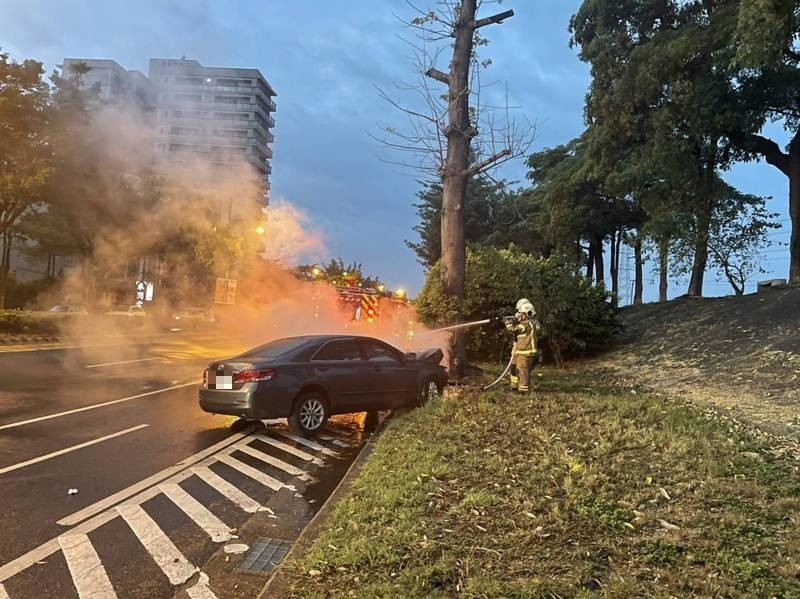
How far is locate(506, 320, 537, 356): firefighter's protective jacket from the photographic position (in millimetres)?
9445

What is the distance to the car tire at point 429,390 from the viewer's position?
33.3 feet

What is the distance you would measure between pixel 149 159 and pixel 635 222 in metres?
23.8

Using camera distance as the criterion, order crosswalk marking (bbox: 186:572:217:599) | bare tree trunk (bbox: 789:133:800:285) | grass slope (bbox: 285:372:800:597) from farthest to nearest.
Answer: bare tree trunk (bbox: 789:133:800:285), crosswalk marking (bbox: 186:572:217:599), grass slope (bbox: 285:372:800:597)

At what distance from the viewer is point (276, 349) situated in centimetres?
893

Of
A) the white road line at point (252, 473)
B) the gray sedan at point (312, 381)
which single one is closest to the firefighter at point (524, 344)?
the gray sedan at point (312, 381)

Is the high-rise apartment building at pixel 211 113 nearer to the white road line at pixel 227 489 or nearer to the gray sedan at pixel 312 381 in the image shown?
the gray sedan at pixel 312 381

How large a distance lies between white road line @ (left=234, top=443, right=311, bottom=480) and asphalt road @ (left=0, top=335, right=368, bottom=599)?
0.02 m

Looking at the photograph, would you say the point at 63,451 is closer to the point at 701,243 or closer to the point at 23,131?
the point at 701,243

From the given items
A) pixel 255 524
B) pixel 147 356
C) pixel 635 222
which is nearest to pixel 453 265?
pixel 255 524

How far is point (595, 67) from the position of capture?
778 inches

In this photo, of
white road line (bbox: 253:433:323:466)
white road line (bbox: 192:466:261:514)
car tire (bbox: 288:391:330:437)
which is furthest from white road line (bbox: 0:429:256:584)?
car tire (bbox: 288:391:330:437)

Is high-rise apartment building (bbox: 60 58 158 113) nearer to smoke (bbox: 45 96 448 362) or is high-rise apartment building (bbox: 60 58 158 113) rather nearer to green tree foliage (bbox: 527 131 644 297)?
smoke (bbox: 45 96 448 362)

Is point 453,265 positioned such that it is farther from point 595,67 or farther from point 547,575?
point 595,67

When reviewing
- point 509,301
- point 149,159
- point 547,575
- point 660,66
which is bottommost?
point 547,575
